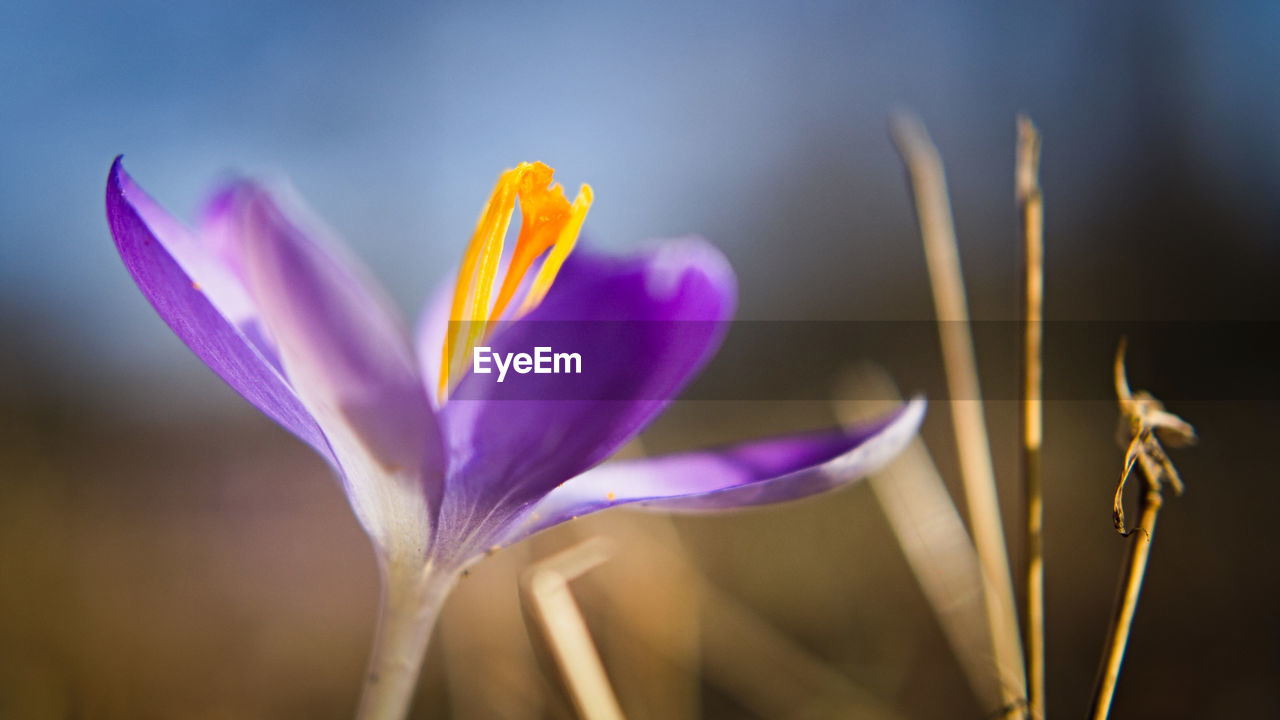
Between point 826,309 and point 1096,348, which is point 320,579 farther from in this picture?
point 1096,348

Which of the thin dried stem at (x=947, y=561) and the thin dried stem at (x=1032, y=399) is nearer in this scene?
the thin dried stem at (x=1032, y=399)

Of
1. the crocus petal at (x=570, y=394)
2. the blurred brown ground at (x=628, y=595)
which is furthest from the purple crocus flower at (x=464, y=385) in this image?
the blurred brown ground at (x=628, y=595)

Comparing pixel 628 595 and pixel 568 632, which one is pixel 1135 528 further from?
pixel 628 595

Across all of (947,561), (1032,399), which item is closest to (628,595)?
(947,561)

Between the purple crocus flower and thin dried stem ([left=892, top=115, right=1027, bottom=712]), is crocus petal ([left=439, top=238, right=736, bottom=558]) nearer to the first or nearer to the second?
the purple crocus flower

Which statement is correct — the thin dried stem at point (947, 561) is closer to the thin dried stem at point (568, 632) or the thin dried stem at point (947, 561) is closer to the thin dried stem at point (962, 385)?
the thin dried stem at point (962, 385)

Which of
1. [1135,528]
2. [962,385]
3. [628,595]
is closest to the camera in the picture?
[1135,528]

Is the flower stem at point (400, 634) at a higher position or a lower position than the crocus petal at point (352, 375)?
lower

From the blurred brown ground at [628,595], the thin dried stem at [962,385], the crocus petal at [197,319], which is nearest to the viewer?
the crocus petal at [197,319]

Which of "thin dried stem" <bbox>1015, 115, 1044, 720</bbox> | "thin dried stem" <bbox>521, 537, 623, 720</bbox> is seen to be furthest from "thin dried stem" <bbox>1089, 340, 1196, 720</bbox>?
"thin dried stem" <bbox>521, 537, 623, 720</bbox>
